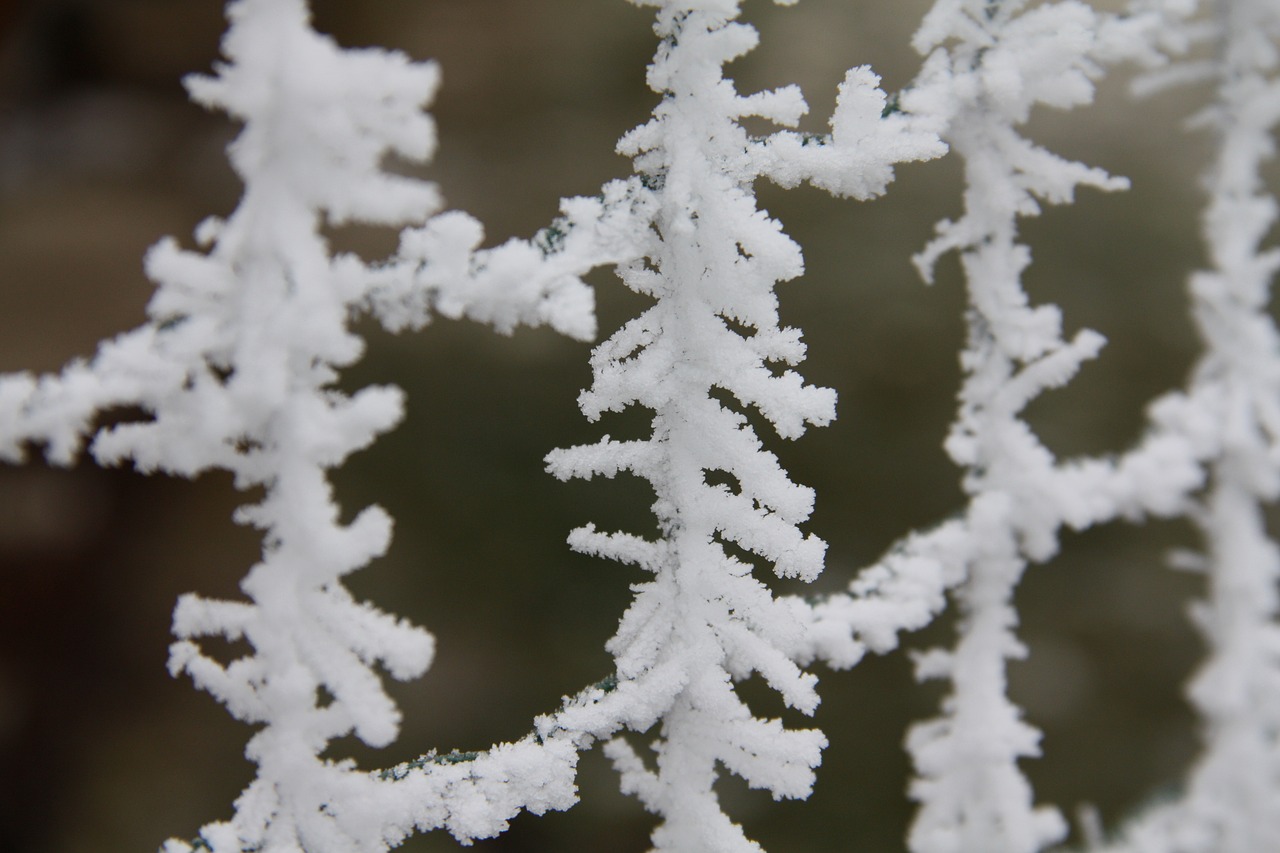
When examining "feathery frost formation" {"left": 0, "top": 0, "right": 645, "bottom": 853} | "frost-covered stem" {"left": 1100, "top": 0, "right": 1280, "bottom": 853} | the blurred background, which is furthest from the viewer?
the blurred background

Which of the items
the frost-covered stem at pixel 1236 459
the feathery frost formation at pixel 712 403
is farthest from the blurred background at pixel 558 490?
the feathery frost formation at pixel 712 403

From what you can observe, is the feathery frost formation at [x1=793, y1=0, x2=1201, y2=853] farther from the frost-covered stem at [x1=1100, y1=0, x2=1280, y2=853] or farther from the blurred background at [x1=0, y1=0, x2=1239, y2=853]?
the blurred background at [x1=0, y1=0, x2=1239, y2=853]

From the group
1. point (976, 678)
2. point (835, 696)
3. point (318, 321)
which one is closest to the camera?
point (318, 321)

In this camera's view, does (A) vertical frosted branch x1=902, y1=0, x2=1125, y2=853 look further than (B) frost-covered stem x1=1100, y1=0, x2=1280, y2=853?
No

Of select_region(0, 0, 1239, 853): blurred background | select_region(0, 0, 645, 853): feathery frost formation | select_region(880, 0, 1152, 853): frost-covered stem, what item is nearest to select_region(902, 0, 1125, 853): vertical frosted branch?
select_region(880, 0, 1152, 853): frost-covered stem

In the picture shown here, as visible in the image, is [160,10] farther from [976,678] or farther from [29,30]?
[976,678]

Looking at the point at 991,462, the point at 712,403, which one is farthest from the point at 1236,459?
the point at 712,403

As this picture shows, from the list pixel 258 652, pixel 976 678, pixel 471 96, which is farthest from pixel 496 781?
pixel 471 96
